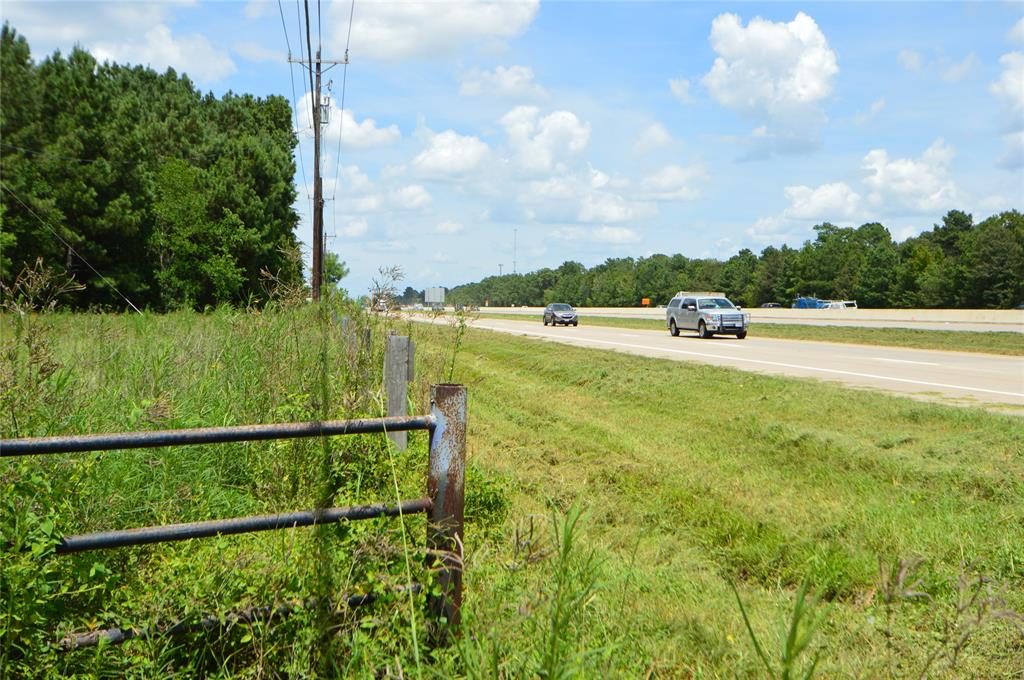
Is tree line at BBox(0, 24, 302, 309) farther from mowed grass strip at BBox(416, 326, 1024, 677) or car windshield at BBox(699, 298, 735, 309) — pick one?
car windshield at BBox(699, 298, 735, 309)

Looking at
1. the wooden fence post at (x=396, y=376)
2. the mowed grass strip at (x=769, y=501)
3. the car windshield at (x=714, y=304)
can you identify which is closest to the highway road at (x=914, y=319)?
the car windshield at (x=714, y=304)

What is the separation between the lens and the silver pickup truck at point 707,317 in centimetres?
3312

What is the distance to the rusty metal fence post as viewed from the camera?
3.37 metres

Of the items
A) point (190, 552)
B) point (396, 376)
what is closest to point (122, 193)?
point (396, 376)

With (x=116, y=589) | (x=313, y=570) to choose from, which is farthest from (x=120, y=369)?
(x=313, y=570)

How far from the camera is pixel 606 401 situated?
44.3 ft

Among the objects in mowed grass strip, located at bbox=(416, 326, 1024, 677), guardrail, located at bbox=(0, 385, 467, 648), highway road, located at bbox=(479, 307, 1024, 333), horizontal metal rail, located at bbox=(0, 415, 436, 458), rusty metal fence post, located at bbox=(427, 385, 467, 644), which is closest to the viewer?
horizontal metal rail, located at bbox=(0, 415, 436, 458)

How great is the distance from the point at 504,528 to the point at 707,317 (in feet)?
96.9

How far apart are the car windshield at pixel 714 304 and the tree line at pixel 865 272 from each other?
2057 centimetres

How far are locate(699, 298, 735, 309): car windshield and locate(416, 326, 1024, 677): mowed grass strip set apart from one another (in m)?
21.5

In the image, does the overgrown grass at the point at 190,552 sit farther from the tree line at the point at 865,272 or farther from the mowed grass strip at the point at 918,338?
the tree line at the point at 865,272

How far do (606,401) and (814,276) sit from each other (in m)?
129

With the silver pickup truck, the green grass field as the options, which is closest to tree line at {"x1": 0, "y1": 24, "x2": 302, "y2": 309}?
the green grass field

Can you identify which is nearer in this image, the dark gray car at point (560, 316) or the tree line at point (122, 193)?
the tree line at point (122, 193)
